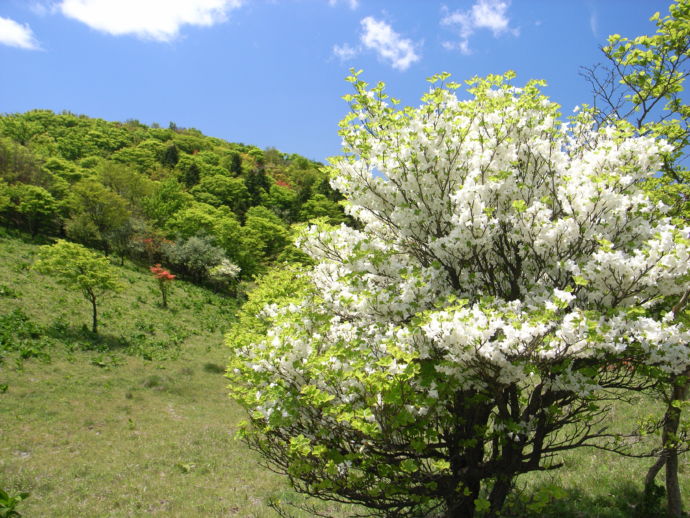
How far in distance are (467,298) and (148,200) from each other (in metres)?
65.2

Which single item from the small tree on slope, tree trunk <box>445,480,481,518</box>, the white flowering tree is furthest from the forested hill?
the small tree on slope

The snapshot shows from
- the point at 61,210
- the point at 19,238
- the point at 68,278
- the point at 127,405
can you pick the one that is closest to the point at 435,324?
the point at 127,405

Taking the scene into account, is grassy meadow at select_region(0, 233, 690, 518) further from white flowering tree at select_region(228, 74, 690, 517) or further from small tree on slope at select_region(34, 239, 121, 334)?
small tree on slope at select_region(34, 239, 121, 334)

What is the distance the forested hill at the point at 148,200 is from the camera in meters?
47.8

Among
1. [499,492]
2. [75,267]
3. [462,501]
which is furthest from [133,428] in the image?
[499,492]

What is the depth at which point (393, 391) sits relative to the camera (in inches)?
204

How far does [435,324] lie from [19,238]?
161 feet

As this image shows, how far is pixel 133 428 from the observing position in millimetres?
18391

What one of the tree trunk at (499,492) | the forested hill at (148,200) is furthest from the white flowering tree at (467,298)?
the forested hill at (148,200)

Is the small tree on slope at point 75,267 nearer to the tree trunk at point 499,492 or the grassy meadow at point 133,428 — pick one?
the grassy meadow at point 133,428

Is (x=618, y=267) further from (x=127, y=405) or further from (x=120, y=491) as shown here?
(x=127, y=405)

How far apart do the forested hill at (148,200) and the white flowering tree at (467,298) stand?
7655 millimetres

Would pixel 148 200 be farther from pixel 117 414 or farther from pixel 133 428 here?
pixel 133 428

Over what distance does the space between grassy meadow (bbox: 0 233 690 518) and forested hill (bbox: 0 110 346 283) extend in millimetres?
9137
